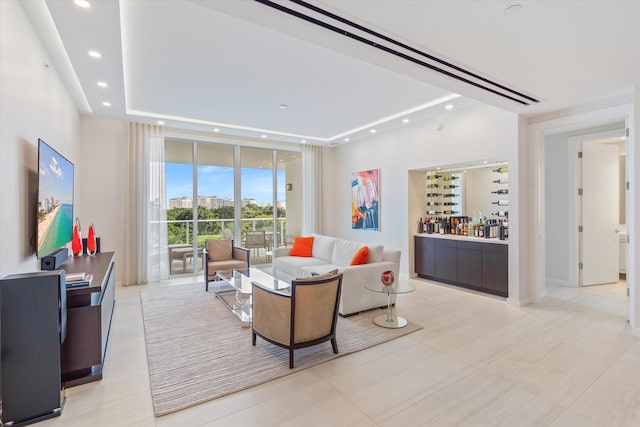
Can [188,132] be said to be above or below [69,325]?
above

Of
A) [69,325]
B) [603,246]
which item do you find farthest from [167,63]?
[603,246]

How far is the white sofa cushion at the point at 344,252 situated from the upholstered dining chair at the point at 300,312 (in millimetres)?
1860

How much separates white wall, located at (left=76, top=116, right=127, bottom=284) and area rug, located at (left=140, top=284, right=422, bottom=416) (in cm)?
189

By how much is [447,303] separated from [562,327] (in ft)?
4.21

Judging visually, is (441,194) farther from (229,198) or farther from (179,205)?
(179,205)

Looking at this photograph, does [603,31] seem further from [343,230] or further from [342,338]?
[343,230]

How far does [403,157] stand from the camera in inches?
231

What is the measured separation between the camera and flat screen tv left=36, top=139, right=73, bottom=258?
260 cm

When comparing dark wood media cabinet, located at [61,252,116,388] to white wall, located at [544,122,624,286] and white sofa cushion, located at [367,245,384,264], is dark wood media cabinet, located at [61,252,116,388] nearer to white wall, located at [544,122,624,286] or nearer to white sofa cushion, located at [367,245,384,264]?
white sofa cushion, located at [367,245,384,264]

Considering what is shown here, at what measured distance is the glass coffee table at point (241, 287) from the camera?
375 centimetres

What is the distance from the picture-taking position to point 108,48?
2.79m

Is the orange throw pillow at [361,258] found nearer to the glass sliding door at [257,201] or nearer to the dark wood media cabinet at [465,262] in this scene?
the dark wood media cabinet at [465,262]

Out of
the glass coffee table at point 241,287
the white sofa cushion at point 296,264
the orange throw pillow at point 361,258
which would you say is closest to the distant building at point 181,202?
the glass coffee table at point 241,287

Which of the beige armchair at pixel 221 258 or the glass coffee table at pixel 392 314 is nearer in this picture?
the glass coffee table at pixel 392 314
